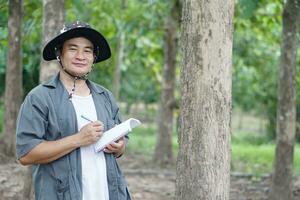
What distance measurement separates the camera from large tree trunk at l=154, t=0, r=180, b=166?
9.21 m

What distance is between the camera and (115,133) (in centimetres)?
266

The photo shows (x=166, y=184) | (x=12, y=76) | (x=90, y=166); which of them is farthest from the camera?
(x=166, y=184)

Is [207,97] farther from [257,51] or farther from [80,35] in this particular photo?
[257,51]

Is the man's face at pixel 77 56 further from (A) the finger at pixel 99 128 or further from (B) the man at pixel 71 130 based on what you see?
(A) the finger at pixel 99 128

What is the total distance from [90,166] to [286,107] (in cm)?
363

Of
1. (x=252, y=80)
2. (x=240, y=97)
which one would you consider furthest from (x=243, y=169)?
(x=240, y=97)

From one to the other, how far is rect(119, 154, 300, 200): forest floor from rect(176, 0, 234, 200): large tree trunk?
11.3ft

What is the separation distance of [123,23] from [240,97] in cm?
Result: 1495

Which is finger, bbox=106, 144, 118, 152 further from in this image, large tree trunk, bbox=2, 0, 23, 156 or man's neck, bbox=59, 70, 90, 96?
large tree trunk, bbox=2, 0, 23, 156

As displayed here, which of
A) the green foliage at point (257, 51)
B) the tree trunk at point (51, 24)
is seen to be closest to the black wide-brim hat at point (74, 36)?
the tree trunk at point (51, 24)

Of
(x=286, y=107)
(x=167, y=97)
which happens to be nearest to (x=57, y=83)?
(x=286, y=107)

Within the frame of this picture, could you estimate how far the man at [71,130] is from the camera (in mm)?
2572

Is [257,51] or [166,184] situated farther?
[257,51]

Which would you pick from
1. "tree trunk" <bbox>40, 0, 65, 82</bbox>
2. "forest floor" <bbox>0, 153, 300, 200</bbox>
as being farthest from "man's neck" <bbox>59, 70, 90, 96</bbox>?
"forest floor" <bbox>0, 153, 300, 200</bbox>
